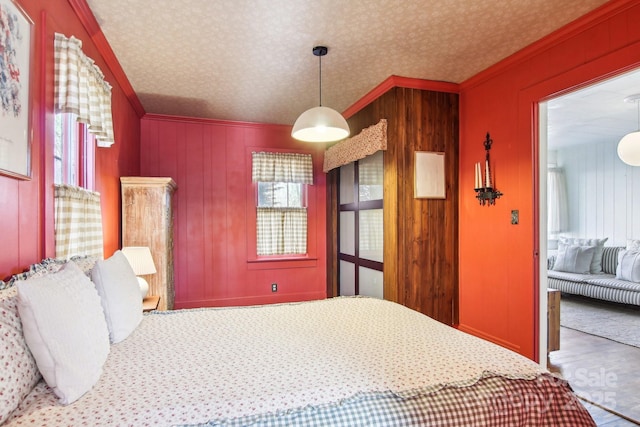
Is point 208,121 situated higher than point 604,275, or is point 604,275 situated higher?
point 208,121

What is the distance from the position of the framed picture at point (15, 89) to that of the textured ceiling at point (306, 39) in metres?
0.86

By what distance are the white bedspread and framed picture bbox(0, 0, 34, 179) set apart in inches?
36.1

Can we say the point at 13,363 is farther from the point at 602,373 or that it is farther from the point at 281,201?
the point at 281,201

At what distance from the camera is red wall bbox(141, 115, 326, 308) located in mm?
4762

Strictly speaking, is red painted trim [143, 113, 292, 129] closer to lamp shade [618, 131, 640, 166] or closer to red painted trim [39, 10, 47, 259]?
red painted trim [39, 10, 47, 259]

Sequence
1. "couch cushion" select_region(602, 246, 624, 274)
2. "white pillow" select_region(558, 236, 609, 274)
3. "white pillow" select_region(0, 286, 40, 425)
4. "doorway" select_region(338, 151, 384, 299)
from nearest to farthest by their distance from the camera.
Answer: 1. "white pillow" select_region(0, 286, 40, 425)
2. "doorway" select_region(338, 151, 384, 299)
3. "couch cushion" select_region(602, 246, 624, 274)
4. "white pillow" select_region(558, 236, 609, 274)

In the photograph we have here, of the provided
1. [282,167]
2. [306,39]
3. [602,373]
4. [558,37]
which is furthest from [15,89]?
[602,373]

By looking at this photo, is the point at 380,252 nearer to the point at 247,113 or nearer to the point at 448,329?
the point at 448,329

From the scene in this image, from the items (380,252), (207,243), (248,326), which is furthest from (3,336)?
(207,243)

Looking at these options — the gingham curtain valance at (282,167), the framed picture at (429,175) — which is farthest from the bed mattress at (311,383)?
the gingham curtain valance at (282,167)

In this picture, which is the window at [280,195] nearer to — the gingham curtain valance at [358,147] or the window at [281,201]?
the window at [281,201]

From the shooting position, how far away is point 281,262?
5.16 meters

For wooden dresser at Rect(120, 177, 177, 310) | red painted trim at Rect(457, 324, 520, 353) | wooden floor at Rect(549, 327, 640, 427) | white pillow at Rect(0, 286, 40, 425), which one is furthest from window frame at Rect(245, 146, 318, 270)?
white pillow at Rect(0, 286, 40, 425)

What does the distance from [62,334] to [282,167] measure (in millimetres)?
4070
